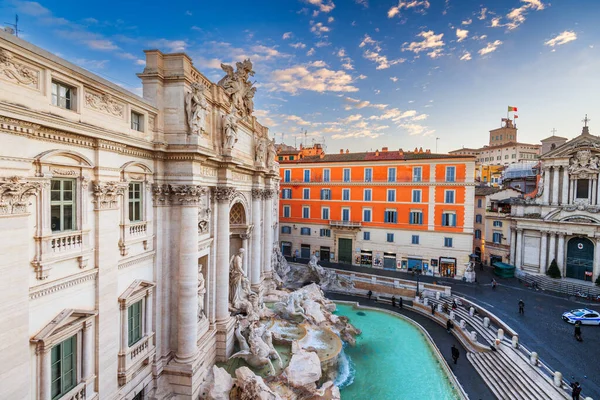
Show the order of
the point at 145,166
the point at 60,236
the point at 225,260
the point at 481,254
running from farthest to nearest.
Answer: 1. the point at 481,254
2. the point at 225,260
3. the point at 145,166
4. the point at 60,236

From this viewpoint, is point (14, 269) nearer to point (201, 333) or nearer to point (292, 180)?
point (201, 333)

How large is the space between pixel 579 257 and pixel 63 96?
124 ft

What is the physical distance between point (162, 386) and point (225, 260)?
5.40 metres

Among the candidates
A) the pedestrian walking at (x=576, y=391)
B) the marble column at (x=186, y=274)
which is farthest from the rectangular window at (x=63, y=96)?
the pedestrian walking at (x=576, y=391)

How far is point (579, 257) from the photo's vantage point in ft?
89.7

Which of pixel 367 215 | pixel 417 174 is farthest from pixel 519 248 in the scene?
pixel 367 215

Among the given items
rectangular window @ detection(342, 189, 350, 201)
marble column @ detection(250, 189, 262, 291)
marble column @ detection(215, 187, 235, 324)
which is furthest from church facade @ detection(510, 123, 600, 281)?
marble column @ detection(215, 187, 235, 324)

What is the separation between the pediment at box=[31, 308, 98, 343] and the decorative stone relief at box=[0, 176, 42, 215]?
271 cm

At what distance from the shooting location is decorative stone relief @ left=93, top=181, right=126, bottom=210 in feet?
27.0

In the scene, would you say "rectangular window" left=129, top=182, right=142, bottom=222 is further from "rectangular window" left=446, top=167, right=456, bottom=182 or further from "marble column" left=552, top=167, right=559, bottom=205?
"marble column" left=552, top=167, right=559, bottom=205

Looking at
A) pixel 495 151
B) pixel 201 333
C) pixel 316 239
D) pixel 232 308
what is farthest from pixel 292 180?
pixel 495 151

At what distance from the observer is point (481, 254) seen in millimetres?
35875

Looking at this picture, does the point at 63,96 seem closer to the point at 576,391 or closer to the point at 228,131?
the point at 228,131

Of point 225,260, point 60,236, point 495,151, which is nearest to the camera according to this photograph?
point 60,236
